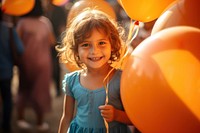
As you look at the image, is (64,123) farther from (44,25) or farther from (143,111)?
(44,25)

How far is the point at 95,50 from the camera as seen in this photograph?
162 centimetres

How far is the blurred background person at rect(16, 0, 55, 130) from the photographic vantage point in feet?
12.0

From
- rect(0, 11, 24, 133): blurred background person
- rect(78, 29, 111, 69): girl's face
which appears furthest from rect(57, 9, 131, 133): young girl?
rect(0, 11, 24, 133): blurred background person

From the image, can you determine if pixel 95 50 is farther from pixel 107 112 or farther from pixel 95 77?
pixel 107 112

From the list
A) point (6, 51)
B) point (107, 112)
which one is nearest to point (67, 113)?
point (107, 112)

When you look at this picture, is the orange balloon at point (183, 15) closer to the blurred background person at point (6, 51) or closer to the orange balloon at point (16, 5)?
the orange balloon at point (16, 5)

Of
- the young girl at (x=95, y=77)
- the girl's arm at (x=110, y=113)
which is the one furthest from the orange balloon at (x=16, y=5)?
the girl's arm at (x=110, y=113)

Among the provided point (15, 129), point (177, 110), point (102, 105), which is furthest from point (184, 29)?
point (15, 129)

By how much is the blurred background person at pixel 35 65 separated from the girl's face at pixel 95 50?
209cm

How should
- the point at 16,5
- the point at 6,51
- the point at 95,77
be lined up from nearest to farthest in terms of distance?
the point at 95,77 < the point at 16,5 < the point at 6,51

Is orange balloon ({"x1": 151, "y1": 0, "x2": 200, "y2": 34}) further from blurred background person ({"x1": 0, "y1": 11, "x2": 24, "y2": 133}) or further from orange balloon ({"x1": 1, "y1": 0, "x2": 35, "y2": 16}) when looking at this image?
blurred background person ({"x1": 0, "y1": 11, "x2": 24, "y2": 133})

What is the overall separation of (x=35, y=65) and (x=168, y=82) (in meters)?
2.77

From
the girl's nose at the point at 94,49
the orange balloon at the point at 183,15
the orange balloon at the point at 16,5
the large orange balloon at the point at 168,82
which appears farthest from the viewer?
the orange balloon at the point at 16,5

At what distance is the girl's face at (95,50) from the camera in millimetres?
1631
